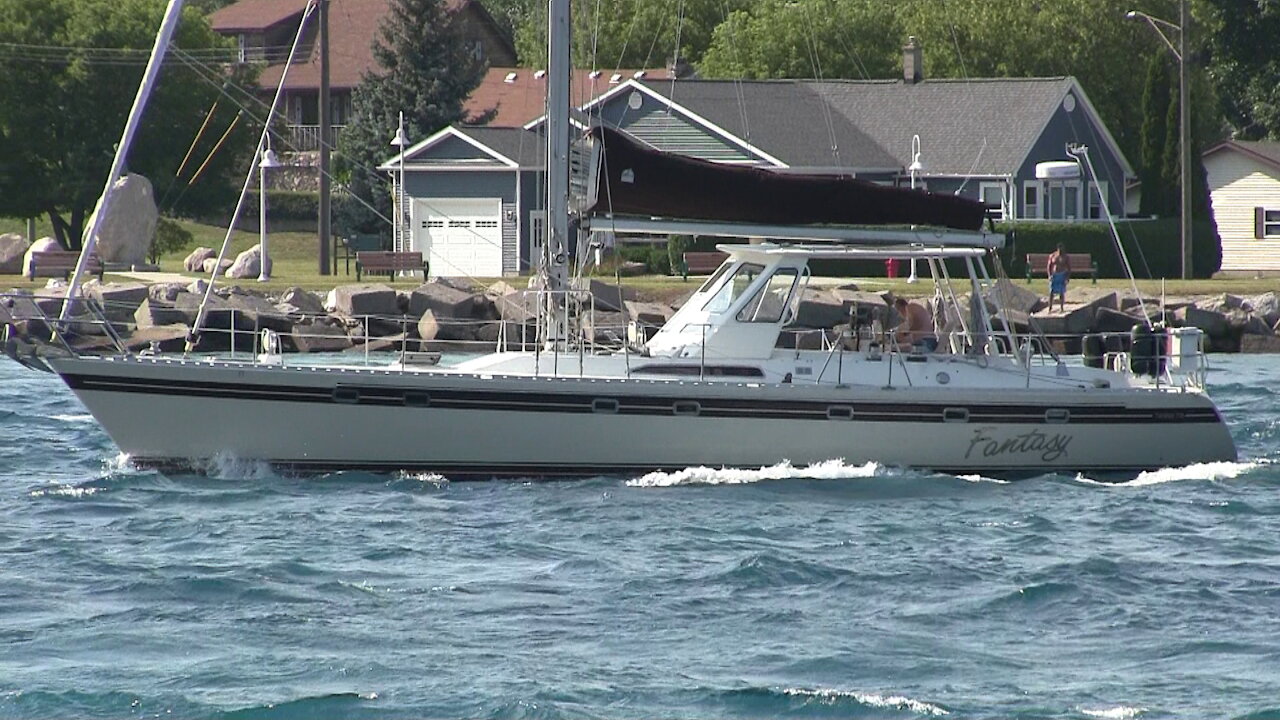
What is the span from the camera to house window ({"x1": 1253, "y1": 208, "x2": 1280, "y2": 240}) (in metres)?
58.8

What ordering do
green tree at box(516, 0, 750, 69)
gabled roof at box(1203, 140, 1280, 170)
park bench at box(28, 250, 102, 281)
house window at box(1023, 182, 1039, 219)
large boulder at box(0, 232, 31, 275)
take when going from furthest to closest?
green tree at box(516, 0, 750, 69)
gabled roof at box(1203, 140, 1280, 170)
house window at box(1023, 182, 1039, 219)
large boulder at box(0, 232, 31, 275)
park bench at box(28, 250, 102, 281)

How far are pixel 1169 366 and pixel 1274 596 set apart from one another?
6396 mm

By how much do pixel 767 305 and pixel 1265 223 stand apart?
4267 centimetres

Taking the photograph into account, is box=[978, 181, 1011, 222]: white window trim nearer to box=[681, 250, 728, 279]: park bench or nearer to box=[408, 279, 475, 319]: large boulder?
box=[681, 250, 728, 279]: park bench

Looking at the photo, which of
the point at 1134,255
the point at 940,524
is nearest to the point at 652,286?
the point at 1134,255

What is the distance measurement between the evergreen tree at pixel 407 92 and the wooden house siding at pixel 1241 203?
22.8 metres

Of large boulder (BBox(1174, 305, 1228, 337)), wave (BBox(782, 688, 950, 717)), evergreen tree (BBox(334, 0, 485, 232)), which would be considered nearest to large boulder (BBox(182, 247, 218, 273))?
evergreen tree (BBox(334, 0, 485, 232))

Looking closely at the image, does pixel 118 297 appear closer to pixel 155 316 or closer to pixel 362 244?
pixel 155 316

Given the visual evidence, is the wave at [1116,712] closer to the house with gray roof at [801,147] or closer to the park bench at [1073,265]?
the park bench at [1073,265]

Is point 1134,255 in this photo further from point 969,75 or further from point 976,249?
point 976,249

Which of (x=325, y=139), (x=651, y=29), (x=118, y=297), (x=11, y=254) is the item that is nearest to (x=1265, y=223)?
(x=651, y=29)

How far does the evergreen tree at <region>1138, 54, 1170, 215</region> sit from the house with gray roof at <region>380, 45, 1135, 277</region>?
83cm

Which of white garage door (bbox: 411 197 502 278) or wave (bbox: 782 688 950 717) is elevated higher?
white garage door (bbox: 411 197 502 278)

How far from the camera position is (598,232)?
2117 cm
